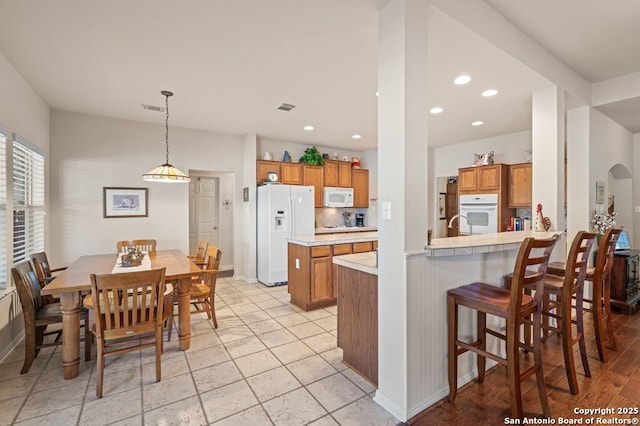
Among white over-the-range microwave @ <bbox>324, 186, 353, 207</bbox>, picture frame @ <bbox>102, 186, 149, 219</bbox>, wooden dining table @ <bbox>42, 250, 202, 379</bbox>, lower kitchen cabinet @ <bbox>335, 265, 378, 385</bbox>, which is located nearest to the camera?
lower kitchen cabinet @ <bbox>335, 265, 378, 385</bbox>

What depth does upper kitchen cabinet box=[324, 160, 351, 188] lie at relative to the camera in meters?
6.57

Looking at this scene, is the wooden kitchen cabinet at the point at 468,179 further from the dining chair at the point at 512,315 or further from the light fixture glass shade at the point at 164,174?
the light fixture glass shade at the point at 164,174

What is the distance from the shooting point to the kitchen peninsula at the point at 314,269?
389 cm

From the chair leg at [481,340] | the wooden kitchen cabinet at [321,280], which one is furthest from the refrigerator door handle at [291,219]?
the chair leg at [481,340]

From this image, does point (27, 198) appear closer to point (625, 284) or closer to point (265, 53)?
point (265, 53)

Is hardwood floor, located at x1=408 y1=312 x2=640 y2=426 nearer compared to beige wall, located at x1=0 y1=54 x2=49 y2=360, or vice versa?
hardwood floor, located at x1=408 y1=312 x2=640 y2=426

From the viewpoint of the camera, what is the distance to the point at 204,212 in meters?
6.30

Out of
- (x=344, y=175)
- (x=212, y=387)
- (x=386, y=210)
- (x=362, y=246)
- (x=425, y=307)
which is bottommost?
(x=212, y=387)

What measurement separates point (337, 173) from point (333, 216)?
1013 millimetres

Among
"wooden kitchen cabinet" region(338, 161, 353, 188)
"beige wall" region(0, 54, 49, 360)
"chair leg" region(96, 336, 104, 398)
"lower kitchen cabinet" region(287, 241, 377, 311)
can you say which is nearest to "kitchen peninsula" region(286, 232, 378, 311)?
"lower kitchen cabinet" region(287, 241, 377, 311)

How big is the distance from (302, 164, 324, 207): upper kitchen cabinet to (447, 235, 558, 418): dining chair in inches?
175

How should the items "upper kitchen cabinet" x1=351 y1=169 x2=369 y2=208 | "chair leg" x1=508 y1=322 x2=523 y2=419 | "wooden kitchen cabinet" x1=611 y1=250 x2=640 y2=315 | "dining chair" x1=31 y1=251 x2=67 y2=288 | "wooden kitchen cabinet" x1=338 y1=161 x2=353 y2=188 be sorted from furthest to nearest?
"upper kitchen cabinet" x1=351 y1=169 x2=369 y2=208
"wooden kitchen cabinet" x1=338 y1=161 x2=353 y2=188
"wooden kitchen cabinet" x1=611 y1=250 x2=640 y2=315
"dining chair" x1=31 y1=251 x2=67 y2=288
"chair leg" x1=508 y1=322 x2=523 y2=419

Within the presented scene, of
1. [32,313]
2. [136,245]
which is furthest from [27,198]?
[32,313]

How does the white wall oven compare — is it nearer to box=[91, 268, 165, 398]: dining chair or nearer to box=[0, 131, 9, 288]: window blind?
box=[91, 268, 165, 398]: dining chair
